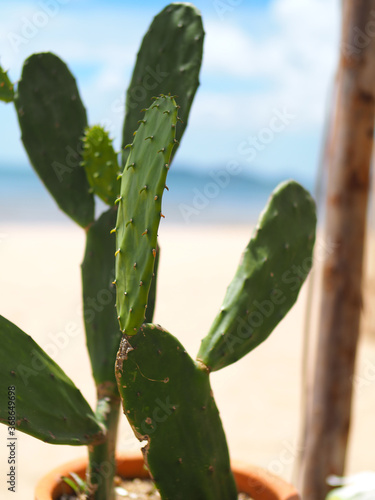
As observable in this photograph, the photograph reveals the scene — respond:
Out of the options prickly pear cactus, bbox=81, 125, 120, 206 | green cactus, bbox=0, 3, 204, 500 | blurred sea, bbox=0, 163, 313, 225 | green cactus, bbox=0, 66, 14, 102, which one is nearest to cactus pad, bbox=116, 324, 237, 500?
green cactus, bbox=0, 3, 204, 500

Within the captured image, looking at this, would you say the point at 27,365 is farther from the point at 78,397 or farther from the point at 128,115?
the point at 128,115

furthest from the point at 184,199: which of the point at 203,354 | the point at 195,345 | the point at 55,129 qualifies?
the point at 203,354

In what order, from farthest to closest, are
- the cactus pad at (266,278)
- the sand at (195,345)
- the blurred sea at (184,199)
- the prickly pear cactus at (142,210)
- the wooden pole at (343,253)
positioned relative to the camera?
the blurred sea at (184,199)
the sand at (195,345)
the wooden pole at (343,253)
the cactus pad at (266,278)
the prickly pear cactus at (142,210)

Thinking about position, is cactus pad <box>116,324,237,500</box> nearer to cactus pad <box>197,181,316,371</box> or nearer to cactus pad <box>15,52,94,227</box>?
cactus pad <box>197,181,316,371</box>

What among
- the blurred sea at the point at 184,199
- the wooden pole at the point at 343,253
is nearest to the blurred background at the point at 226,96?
the blurred sea at the point at 184,199

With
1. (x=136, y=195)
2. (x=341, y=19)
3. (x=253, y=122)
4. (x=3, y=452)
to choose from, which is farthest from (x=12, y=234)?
(x=253, y=122)

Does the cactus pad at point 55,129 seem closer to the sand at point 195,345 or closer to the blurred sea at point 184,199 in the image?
the sand at point 195,345

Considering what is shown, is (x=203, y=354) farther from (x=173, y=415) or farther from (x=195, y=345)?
(x=195, y=345)
